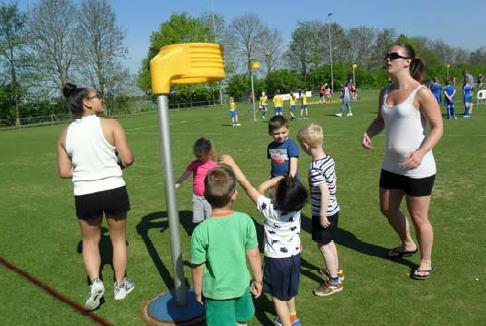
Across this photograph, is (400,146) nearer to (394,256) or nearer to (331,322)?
(394,256)

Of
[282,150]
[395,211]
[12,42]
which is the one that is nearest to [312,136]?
[282,150]

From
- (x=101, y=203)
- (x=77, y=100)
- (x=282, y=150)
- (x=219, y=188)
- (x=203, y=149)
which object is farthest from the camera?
(x=203, y=149)

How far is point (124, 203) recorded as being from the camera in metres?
4.03

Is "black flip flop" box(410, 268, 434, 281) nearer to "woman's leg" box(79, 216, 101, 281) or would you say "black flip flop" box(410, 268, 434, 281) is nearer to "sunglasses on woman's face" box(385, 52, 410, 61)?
"sunglasses on woman's face" box(385, 52, 410, 61)

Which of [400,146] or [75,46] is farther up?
[75,46]

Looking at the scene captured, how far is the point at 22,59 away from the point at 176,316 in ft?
157

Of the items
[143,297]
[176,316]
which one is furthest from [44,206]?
[176,316]

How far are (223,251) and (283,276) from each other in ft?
2.22

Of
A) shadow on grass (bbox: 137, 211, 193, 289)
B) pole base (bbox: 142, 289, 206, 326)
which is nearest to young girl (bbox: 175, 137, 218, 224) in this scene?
shadow on grass (bbox: 137, 211, 193, 289)

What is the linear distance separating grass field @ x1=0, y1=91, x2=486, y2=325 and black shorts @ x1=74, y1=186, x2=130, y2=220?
901 mm

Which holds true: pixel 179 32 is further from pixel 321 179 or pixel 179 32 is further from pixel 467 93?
pixel 321 179

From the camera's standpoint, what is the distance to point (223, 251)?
284 centimetres

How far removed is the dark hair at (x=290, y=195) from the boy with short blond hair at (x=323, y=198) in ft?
2.54

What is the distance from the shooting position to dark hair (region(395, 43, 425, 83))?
161 inches
